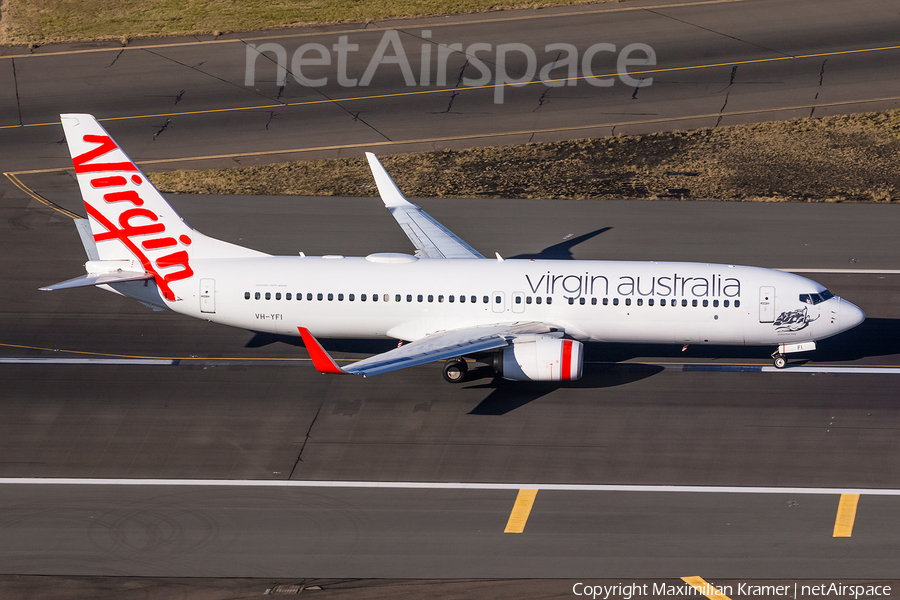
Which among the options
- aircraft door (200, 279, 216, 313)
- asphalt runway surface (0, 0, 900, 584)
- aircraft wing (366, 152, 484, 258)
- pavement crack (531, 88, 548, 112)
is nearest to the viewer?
asphalt runway surface (0, 0, 900, 584)

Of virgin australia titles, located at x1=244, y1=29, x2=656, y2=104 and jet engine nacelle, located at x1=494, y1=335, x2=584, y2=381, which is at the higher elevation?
virgin australia titles, located at x1=244, y1=29, x2=656, y2=104

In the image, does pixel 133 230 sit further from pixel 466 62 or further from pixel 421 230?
pixel 466 62

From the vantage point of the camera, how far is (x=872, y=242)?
149 ft

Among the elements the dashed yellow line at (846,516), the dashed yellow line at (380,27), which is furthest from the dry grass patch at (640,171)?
the dashed yellow line at (846,516)

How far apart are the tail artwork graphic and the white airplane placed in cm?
4

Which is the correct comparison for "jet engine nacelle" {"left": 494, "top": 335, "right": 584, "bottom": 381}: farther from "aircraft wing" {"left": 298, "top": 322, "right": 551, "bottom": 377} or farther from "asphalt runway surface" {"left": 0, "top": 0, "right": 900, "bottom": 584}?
"asphalt runway surface" {"left": 0, "top": 0, "right": 900, "bottom": 584}

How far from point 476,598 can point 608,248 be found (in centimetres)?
2243

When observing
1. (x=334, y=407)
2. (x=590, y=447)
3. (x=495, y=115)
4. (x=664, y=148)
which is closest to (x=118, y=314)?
(x=334, y=407)

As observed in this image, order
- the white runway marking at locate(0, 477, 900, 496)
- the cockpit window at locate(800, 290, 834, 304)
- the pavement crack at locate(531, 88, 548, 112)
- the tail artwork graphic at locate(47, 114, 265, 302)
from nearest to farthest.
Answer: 1. the white runway marking at locate(0, 477, 900, 496)
2. the tail artwork graphic at locate(47, 114, 265, 302)
3. the cockpit window at locate(800, 290, 834, 304)
4. the pavement crack at locate(531, 88, 548, 112)

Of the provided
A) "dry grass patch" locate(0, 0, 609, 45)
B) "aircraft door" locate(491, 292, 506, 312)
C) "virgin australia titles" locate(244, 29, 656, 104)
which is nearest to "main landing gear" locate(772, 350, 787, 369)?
"aircraft door" locate(491, 292, 506, 312)

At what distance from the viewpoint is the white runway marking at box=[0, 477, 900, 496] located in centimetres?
3056

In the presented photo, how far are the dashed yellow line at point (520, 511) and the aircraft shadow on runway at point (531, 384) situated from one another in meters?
4.56

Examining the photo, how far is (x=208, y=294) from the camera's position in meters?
35.9

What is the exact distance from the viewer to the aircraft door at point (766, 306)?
35.5 metres
